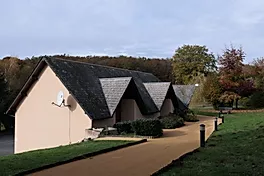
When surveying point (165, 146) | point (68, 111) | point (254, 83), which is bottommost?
point (165, 146)

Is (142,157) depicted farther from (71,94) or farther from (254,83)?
(254,83)

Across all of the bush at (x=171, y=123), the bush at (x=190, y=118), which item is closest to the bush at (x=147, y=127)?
the bush at (x=171, y=123)

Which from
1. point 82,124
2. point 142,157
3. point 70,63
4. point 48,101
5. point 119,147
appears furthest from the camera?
point 70,63

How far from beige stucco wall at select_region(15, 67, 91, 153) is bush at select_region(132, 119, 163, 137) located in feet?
9.24

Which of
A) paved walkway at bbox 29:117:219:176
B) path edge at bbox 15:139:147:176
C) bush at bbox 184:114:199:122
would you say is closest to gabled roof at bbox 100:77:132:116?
path edge at bbox 15:139:147:176

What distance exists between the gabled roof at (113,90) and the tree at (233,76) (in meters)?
18.4

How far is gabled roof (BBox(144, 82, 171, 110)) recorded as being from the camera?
90.4 feet

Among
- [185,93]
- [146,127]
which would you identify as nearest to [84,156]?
[146,127]

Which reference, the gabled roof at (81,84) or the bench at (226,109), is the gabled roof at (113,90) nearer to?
the gabled roof at (81,84)

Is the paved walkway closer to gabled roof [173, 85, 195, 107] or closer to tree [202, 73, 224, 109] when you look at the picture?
gabled roof [173, 85, 195, 107]

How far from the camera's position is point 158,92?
92.7ft

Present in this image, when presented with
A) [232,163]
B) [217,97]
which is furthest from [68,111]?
[217,97]

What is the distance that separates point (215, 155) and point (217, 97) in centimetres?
2941

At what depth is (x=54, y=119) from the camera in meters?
20.5
